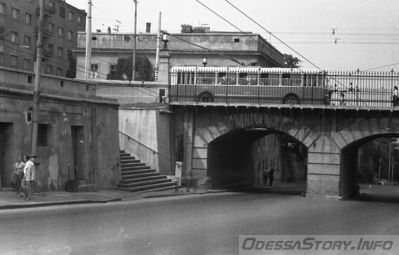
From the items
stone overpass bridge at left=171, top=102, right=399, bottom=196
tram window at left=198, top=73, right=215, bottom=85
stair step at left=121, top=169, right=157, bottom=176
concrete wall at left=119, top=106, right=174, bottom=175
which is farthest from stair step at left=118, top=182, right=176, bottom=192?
tram window at left=198, top=73, right=215, bottom=85

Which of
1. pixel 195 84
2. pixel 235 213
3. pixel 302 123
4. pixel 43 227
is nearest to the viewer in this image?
pixel 43 227

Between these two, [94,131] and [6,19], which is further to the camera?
[6,19]

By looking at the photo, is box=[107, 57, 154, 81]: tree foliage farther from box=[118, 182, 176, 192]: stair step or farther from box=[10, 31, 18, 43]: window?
box=[118, 182, 176, 192]: stair step

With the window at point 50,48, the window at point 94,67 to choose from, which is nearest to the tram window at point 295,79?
the window at point 94,67

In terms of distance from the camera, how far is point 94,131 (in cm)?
2923

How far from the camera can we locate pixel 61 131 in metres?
26.4

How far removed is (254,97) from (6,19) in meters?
40.1

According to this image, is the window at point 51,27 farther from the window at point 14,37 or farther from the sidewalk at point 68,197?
the sidewalk at point 68,197

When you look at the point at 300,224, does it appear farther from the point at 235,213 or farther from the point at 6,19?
the point at 6,19

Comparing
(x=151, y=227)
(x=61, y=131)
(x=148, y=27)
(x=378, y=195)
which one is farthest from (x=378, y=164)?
(x=151, y=227)

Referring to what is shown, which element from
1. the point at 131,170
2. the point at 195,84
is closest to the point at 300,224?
the point at 131,170

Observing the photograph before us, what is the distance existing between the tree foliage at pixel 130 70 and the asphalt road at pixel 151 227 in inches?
1458

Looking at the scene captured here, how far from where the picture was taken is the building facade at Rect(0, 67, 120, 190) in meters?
23.2

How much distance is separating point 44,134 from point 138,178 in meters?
7.31
